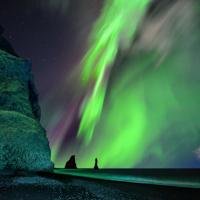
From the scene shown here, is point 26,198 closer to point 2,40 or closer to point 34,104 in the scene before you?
point 34,104

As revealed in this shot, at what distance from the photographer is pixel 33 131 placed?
6719 cm

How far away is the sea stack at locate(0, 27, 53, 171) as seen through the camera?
59.2 metres

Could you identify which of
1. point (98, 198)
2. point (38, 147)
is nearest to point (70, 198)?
point (98, 198)

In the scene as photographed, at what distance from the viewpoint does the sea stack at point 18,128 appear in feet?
194

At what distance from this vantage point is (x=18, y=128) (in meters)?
64.4

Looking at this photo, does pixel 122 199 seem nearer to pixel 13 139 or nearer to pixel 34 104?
pixel 13 139

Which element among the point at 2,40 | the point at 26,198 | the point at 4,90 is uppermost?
the point at 2,40

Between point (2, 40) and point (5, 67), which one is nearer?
point (5, 67)

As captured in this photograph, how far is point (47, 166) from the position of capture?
231ft

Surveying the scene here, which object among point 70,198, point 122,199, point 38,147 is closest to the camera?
point 70,198

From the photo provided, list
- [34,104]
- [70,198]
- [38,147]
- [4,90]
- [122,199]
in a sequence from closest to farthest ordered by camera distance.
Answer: [70,198], [122,199], [38,147], [4,90], [34,104]

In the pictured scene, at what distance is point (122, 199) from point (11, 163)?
118ft

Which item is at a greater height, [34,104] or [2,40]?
[2,40]

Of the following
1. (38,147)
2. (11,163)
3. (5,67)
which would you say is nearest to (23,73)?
(5,67)
